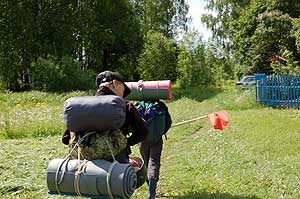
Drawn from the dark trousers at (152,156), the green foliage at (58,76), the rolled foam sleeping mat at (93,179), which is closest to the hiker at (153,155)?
the dark trousers at (152,156)

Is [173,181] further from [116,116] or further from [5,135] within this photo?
[5,135]

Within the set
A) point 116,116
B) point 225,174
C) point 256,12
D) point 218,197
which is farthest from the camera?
point 256,12

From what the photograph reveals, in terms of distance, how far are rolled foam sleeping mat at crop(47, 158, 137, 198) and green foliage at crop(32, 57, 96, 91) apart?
78.6 feet

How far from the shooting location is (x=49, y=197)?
603cm

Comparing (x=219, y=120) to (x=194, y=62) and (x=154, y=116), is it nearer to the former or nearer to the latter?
(x=154, y=116)

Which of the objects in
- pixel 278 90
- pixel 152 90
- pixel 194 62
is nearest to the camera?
pixel 152 90

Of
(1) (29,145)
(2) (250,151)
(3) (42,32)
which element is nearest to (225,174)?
(2) (250,151)

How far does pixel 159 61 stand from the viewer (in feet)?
106

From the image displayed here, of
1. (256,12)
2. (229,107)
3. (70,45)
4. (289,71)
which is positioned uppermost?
(256,12)

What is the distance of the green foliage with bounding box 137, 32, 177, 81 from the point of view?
32.3 meters

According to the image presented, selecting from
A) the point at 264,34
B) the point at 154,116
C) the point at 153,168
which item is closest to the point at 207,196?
the point at 153,168

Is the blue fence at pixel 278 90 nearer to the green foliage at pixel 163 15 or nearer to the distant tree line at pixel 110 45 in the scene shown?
the distant tree line at pixel 110 45

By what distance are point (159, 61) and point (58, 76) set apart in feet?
26.4

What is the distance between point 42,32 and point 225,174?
24745 millimetres
